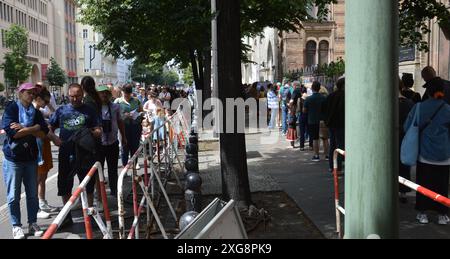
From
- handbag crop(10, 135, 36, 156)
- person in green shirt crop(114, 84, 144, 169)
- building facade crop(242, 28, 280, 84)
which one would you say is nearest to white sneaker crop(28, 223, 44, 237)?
handbag crop(10, 135, 36, 156)

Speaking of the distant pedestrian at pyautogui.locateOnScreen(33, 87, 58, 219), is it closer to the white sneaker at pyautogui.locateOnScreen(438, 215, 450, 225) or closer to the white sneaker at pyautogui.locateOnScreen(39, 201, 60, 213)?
the white sneaker at pyautogui.locateOnScreen(39, 201, 60, 213)

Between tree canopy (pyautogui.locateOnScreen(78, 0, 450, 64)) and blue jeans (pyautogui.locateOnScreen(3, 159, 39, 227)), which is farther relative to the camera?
tree canopy (pyautogui.locateOnScreen(78, 0, 450, 64))

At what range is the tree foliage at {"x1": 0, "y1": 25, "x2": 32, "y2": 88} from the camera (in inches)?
2002

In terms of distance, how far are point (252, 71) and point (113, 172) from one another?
192 ft

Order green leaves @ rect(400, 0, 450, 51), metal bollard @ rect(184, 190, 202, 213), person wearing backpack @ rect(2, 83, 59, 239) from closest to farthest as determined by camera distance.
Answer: metal bollard @ rect(184, 190, 202, 213)
person wearing backpack @ rect(2, 83, 59, 239)
green leaves @ rect(400, 0, 450, 51)

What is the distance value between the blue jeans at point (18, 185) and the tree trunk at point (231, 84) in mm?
2459

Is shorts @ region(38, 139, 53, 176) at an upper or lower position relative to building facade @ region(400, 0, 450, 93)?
lower

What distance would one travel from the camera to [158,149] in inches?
360

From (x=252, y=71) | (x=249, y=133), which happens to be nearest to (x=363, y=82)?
(x=249, y=133)

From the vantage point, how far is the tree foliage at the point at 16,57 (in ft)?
167

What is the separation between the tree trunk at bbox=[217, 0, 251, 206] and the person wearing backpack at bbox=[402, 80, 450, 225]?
224cm

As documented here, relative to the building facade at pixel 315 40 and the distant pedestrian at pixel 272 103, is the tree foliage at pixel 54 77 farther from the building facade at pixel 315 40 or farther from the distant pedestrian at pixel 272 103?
the distant pedestrian at pixel 272 103

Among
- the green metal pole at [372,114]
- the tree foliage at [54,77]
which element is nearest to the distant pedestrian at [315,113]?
the green metal pole at [372,114]

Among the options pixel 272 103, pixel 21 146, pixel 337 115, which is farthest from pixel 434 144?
pixel 272 103
